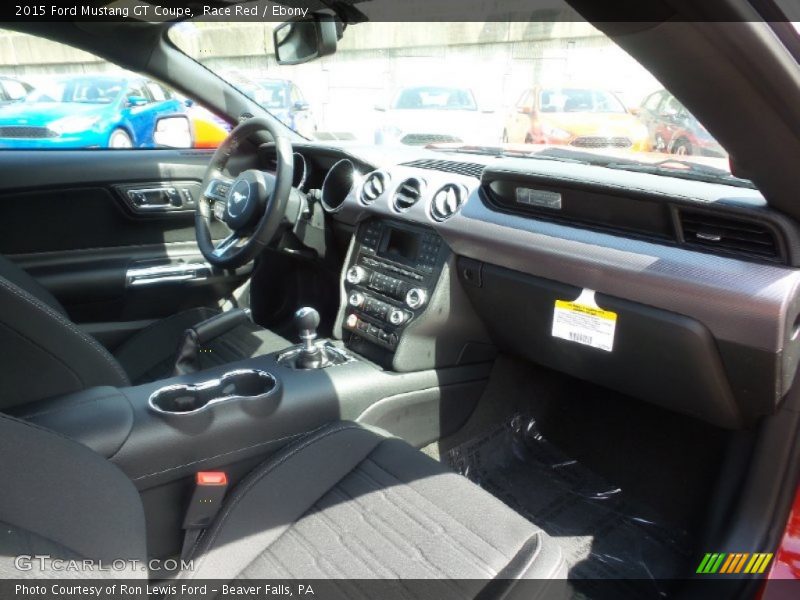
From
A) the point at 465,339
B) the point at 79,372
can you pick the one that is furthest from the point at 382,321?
the point at 79,372

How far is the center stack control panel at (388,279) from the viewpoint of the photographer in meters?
2.02

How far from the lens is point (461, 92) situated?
5242mm

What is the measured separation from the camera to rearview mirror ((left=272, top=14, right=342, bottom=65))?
2357mm

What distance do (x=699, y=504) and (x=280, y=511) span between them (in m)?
1.28

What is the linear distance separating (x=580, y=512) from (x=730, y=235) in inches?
41.8

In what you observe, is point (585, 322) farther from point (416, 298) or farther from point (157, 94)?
point (157, 94)

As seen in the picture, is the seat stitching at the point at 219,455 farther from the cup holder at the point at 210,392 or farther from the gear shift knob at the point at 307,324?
the gear shift knob at the point at 307,324

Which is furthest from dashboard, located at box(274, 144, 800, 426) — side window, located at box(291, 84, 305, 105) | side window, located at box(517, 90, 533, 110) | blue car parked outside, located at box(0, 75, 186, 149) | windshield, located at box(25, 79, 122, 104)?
windshield, located at box(25, 79, 122, 104)

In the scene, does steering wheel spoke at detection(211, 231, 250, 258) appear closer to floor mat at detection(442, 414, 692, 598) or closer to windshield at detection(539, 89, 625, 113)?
floor mat at detection(442, 414, 692, 598)

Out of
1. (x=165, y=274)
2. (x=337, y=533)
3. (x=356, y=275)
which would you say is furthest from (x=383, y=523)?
(x=165, y=274)

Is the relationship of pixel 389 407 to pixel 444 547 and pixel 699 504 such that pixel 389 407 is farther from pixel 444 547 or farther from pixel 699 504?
pixel 699 504

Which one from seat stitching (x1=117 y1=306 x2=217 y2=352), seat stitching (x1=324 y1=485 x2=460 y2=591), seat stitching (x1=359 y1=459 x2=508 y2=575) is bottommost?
seat stitching (x1=117 y1=306 x2=217 y2=352)

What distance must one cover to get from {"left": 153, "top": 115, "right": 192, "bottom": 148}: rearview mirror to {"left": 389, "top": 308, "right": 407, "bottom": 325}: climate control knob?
164cm

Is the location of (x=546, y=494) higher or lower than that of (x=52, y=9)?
lower
